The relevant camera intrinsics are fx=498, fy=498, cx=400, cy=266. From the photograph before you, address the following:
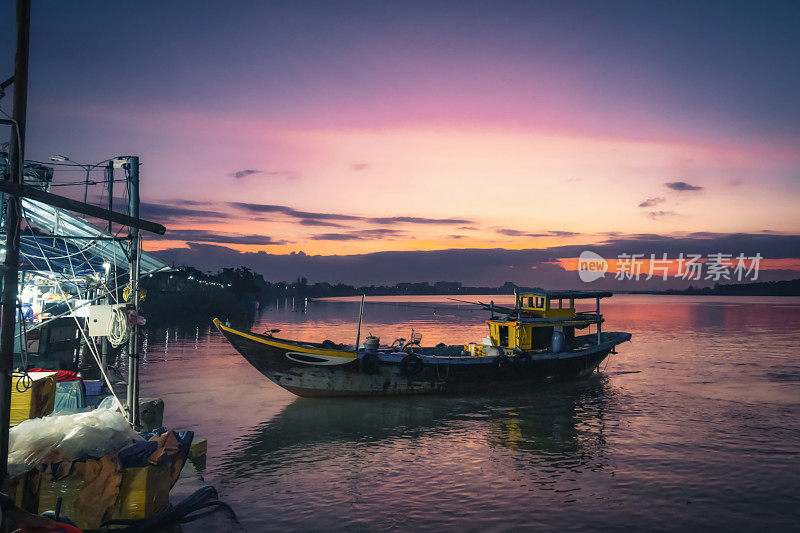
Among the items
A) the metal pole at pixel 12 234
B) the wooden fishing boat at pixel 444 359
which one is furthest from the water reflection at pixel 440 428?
the metal pole at pixel 12 234

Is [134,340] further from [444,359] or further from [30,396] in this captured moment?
[444,359]

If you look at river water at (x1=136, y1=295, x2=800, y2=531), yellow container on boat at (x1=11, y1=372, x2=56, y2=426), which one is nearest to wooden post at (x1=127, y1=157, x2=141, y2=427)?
yellow container on boat at (x1=11, y1=372, x2=56, y2=426)

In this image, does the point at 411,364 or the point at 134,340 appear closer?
the point at 134,340

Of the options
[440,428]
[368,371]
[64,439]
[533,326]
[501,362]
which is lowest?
[440,428]

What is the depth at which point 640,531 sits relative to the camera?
1001 cm

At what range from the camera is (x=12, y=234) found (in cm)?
679

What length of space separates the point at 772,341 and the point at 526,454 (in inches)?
2004

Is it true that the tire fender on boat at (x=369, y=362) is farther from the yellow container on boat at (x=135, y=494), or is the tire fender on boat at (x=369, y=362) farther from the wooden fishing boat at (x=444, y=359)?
the yellow container on boat at (x=135, y=494)

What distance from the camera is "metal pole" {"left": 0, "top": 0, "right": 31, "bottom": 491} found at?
21.4ft

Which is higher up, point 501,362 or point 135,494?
point 135,494

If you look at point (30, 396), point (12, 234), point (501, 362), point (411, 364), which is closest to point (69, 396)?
point (30, 396)

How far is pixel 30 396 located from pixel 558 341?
66.9 feet

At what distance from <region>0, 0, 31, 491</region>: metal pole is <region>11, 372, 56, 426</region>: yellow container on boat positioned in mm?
3538

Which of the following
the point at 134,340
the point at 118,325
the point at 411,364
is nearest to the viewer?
the point at 118,325
